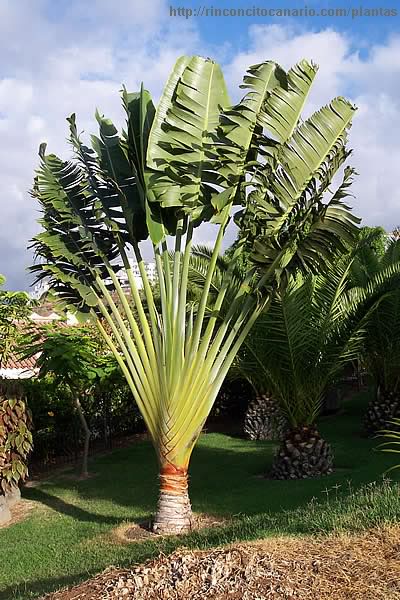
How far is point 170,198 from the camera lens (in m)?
6.79

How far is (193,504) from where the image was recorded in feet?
27.7

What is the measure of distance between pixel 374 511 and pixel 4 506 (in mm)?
5972

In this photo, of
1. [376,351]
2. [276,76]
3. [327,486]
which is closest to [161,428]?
A: [327,486]

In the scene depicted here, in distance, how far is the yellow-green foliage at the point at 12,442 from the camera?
8.74 meters

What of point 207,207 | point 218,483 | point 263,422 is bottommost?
point 218,483

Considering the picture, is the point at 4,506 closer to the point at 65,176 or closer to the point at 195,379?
the point at 195,379

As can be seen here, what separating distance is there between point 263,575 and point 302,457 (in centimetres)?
644

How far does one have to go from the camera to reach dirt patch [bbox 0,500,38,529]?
28.2 feet

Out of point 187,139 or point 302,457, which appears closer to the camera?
point 187,139

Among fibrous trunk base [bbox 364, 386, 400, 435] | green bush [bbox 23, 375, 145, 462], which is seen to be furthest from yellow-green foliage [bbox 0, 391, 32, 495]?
fibrous trunk base [bbox 364, 386, 400, 435]

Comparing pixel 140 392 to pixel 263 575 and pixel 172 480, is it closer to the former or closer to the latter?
pixel 172 480

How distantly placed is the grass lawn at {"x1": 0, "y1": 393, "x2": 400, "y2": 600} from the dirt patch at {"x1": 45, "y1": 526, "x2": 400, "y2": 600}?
0.60 m

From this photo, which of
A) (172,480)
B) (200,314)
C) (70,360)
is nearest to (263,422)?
(70,360)

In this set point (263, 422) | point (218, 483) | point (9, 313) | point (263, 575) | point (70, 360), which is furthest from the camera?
point (263, 422)
